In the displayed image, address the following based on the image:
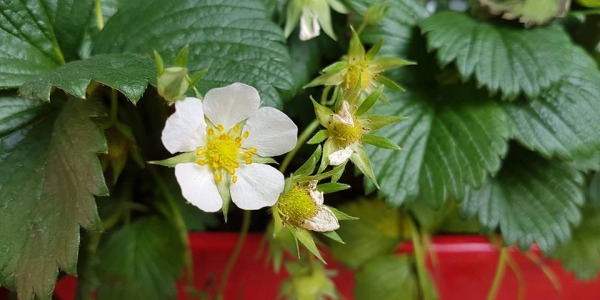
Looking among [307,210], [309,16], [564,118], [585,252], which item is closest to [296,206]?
[307,210]

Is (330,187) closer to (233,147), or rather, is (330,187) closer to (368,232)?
(233,147)

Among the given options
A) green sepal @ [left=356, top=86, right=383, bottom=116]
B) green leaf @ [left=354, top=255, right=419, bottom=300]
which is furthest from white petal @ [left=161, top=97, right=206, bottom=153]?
green leaf @ [left=354, top=255, right=419, bottom=300]

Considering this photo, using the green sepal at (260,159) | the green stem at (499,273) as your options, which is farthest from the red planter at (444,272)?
the green sepal at (260,159)

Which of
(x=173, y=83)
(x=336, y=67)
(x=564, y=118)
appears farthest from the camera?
(x=564, y=118)

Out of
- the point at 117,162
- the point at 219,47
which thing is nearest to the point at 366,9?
the point at 219,47

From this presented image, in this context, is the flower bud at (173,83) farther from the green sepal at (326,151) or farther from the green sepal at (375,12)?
the green sepal at (375,12)

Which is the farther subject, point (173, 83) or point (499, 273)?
point (499, 273)

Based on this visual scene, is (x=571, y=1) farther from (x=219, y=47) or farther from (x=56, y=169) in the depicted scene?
(x=56, y=169)
